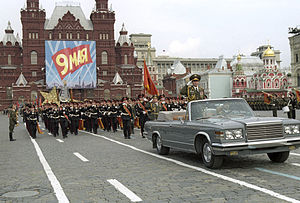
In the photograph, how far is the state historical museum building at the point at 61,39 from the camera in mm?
83375

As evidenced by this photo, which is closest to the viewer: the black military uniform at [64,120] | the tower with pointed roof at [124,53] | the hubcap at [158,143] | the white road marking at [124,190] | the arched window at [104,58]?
the white road marking at [124,190]

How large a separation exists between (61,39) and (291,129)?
8051 centimetres

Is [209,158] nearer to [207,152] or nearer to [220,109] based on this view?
[207,152]

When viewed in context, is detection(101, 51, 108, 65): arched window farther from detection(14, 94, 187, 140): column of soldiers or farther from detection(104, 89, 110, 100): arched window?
detection(14, 94, 187, 140): column of soldiers

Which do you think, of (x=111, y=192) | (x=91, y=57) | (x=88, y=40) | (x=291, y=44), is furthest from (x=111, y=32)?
(x=111, y=192)

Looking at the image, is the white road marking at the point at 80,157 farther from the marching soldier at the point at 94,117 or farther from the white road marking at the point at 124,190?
the marching soldier at the point at 94,117

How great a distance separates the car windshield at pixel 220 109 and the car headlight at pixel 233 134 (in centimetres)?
114

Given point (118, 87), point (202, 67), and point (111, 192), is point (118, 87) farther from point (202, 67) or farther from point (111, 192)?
point (202, 67)

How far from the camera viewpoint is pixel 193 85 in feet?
40.3

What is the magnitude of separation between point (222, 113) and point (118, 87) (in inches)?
3000

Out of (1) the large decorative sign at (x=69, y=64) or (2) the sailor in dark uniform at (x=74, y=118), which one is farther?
(1) the large decorative sign at (x=69, y=64)

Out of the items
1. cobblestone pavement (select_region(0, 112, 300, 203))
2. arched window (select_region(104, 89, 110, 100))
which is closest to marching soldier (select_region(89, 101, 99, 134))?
cobblestone pavement (select_region(0, 112, 300, 203))

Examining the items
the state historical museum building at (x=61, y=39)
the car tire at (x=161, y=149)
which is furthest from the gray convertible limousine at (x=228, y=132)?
the state historical museum building at (x=61, y=39)

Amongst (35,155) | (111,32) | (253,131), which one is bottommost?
(35,155)
